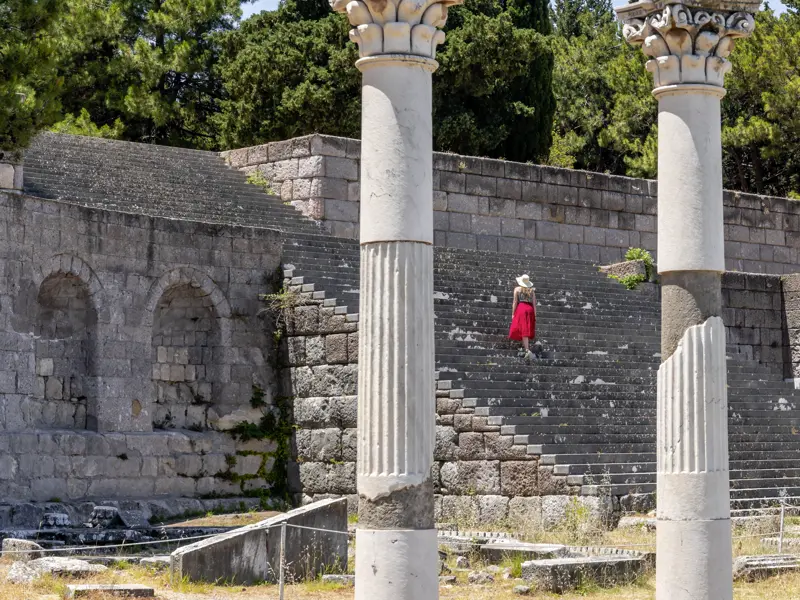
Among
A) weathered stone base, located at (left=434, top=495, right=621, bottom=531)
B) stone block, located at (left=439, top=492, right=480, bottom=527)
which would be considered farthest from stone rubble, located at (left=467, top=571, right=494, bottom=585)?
stone block, located at (left=439, top=492, right=480, bottom=527)

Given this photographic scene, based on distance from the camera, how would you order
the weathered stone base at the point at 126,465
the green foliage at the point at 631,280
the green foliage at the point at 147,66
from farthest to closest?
the green foliage at the point at 147,66
the green foliage at the point at 631,280
the weathered stone base at the point at 126,465

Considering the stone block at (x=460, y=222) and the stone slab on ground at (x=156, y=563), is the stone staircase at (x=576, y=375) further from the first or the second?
the stone slab on ground at (x=156, y=563)

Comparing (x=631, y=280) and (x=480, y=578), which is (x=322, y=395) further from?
(x=480, y=578)

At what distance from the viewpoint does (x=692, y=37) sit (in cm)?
1148

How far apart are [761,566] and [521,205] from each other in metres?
13.4

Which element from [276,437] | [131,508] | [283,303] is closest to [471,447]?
[276,437]

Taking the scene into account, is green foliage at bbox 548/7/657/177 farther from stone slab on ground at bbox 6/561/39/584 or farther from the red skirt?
stone slab on ground at bbox 6/561/39/584

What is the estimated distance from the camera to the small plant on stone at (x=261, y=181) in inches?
987

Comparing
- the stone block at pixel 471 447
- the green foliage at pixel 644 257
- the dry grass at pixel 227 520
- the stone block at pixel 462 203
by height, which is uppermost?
the stone block at pixel 462 203

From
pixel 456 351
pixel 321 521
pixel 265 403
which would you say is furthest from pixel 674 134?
pixel 265 403

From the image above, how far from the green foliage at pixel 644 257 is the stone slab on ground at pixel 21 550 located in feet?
44.1

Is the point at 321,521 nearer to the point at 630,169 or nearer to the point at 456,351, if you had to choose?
the point at 456,351

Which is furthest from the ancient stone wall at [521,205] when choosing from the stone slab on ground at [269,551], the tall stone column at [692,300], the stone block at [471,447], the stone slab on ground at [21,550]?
the tall stone column at [692,300]

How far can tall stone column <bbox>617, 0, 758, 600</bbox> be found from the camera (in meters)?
11.1
